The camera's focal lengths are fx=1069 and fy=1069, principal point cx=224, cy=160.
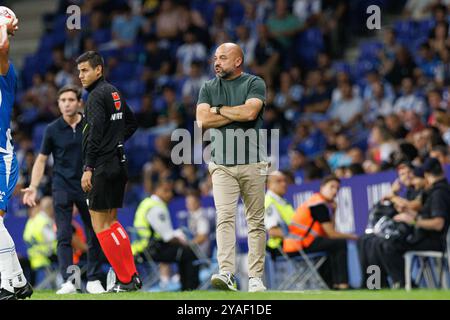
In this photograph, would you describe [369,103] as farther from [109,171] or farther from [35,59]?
[35,59]

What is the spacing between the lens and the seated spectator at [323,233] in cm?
1409

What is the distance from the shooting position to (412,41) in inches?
789

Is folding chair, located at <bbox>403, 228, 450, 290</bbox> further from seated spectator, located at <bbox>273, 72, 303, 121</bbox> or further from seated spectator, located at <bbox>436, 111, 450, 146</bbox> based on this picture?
seated spectator, located at <bbox>273, 72, 303, 121</bbox>

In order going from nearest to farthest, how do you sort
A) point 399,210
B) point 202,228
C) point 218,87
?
point 218,87, point 399,210, point 202,228

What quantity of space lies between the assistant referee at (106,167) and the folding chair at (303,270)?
3.91 meters

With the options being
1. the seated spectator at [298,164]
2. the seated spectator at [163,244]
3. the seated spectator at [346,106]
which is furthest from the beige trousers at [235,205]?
the seated spectator at [346,106]

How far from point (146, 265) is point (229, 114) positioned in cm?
721

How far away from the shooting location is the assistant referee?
414 inches

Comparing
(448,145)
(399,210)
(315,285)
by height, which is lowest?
(315,285)

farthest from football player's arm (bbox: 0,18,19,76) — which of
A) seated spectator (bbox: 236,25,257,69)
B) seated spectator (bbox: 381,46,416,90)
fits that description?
seated spectator (bbox: 236,25,257,69)

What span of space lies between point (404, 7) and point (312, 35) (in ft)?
7.44

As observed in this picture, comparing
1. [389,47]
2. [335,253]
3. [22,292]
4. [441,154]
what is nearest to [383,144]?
[441,154]

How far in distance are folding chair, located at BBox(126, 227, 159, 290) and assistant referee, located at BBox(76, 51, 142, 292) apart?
16.4ft
